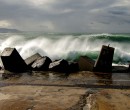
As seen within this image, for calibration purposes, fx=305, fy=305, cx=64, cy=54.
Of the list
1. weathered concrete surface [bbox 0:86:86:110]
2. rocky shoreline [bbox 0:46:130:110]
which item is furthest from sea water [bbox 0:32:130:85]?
weathered concrete surface [bbox 0:86:86:110]

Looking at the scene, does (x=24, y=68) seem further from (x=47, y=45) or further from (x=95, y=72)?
(x=47, y=45)

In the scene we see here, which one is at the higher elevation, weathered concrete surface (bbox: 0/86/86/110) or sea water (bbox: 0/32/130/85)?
weathered concrete surface (bbox: 0/86/86/110)

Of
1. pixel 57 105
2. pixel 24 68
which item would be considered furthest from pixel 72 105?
pixel 24 68

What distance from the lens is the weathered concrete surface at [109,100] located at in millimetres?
4285

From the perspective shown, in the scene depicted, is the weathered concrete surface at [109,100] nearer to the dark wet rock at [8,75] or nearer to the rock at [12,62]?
the dark wet rock at [8,75]

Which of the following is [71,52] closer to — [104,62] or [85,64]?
[85,64]

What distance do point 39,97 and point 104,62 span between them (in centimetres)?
363

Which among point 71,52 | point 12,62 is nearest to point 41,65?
point 12,62

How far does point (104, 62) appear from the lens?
26.6 ft

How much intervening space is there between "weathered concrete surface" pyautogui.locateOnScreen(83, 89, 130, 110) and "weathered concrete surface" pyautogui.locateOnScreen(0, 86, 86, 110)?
0.19 metres

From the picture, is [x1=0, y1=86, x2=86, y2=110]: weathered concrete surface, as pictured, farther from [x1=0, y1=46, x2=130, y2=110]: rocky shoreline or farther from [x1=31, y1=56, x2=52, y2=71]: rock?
[x1=31, y1=56, x2=52, y2=71]: rock

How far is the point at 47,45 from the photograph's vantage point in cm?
2147

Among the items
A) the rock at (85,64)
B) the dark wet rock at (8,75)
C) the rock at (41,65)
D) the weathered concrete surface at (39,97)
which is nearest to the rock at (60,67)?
the rock at (41,65)

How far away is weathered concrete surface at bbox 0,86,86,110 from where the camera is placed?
426 centimetres
